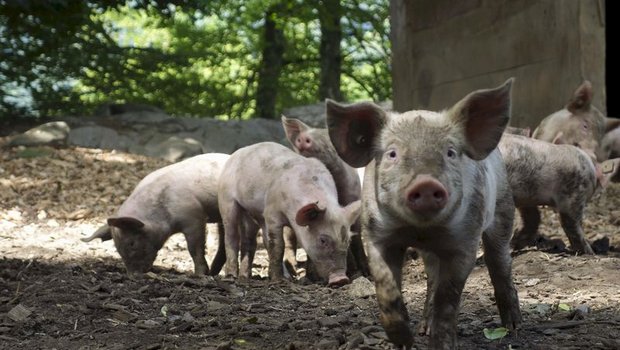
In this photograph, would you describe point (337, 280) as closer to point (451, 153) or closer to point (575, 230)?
point (575, 230)

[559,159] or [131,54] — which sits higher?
[131,54]

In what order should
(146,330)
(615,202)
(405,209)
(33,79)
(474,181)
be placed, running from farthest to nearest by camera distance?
1. (33,79)
2. (615,202)
3. (146,330)
4. (474,181)
5. (405,209)

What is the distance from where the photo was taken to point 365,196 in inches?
166

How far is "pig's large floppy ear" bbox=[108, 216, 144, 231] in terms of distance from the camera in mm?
7793

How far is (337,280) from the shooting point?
6.84 meters

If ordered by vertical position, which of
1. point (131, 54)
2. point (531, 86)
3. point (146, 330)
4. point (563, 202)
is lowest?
point (146, 330)

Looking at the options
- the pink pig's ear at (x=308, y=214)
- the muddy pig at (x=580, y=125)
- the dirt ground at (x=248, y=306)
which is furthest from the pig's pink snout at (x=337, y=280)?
the muddy pig at (x=580, y=125)

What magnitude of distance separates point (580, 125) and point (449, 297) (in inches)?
192

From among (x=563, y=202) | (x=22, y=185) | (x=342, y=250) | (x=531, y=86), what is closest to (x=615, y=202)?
(x=531, y=86)

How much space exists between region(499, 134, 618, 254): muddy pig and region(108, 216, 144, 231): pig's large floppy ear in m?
3.03

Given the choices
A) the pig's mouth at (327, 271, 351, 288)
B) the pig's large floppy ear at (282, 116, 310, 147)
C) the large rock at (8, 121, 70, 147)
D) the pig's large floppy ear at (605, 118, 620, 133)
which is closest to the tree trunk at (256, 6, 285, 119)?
the large rock at (8, 121, 70, 147)

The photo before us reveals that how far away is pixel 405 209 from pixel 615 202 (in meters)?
7.09

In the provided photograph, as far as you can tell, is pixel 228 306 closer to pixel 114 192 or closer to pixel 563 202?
pixel 563 202

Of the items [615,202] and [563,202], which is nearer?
[563,202]
